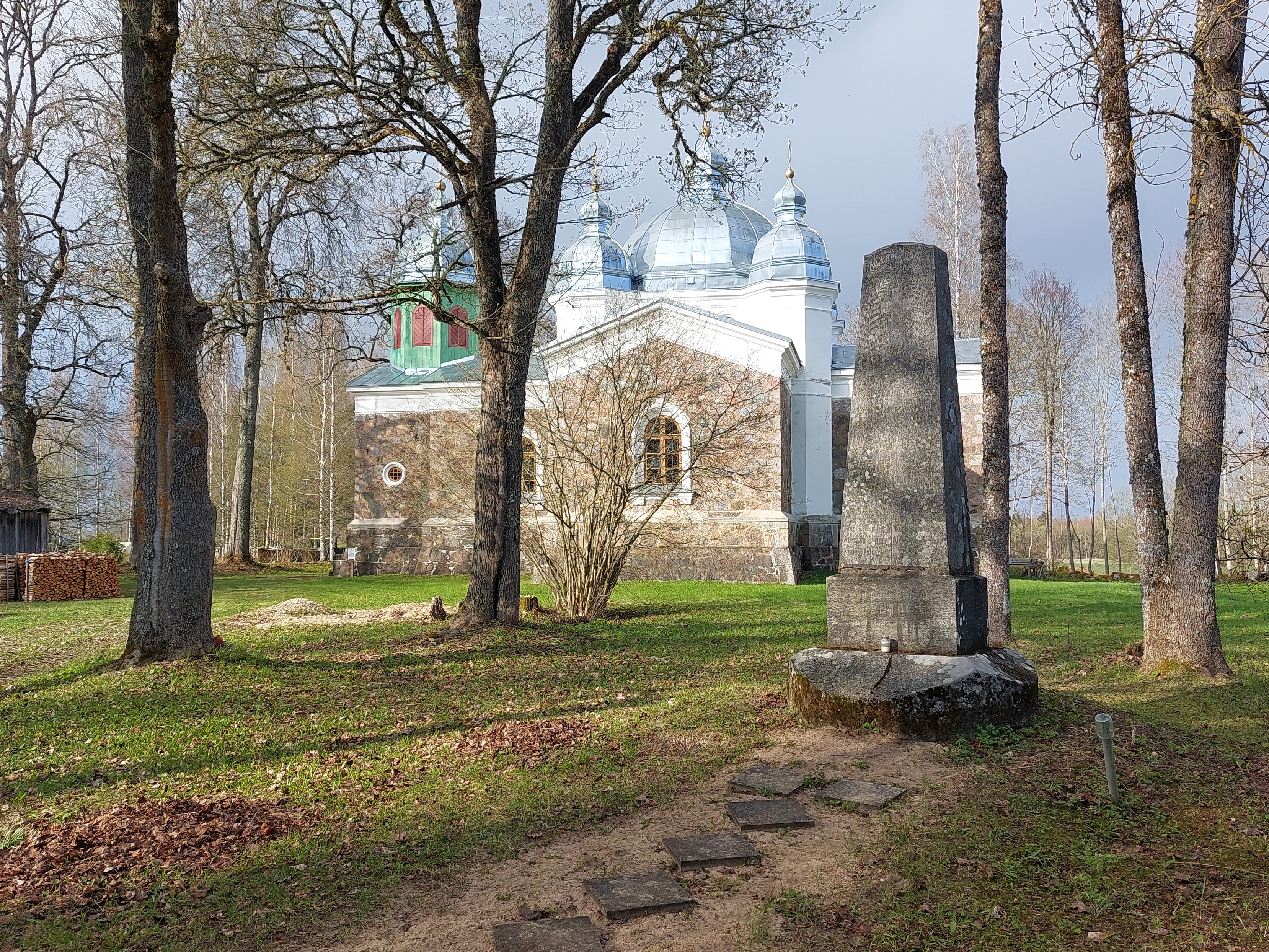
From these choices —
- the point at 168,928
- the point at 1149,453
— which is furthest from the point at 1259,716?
the point at 168,928

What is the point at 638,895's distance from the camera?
3.50m

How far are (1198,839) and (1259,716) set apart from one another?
110 inches

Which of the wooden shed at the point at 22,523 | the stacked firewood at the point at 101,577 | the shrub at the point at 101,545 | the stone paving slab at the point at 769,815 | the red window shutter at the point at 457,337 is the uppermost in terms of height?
A: the red window shutter at the point at 457,337

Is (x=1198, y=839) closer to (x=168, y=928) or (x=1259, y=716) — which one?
(x=1259, y=716)

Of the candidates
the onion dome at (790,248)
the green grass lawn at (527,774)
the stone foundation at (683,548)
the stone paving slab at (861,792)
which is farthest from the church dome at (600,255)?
the stone paving slab at (861,792)

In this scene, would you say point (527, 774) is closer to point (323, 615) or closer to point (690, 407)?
point (323, 615)

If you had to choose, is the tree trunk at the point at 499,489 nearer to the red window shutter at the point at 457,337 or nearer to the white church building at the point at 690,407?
the white church building at the point at 690,407

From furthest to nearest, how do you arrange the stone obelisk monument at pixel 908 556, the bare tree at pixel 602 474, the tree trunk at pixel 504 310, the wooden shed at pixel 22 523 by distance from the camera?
1. the wooden shed at pixel 22 523
2. the bare tree at pixel 602 474
3. the tree trunk at pixel 504 310
4. the stone obelisk monument at pixel 908 556

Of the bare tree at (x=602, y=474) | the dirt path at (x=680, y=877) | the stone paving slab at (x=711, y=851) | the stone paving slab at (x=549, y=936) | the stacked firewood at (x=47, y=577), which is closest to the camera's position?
the stone paving slab at (x=549, y=936)

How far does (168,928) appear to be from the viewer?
332 cm

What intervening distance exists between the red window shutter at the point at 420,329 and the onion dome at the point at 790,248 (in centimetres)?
973

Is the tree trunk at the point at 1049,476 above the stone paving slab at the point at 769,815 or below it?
above

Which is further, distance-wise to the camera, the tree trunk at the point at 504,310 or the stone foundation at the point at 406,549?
the stone foundation at the point at 406,549

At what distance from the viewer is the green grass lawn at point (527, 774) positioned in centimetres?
340
